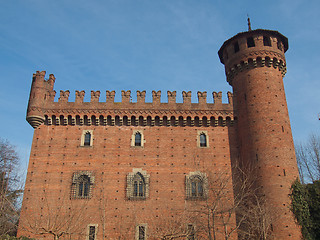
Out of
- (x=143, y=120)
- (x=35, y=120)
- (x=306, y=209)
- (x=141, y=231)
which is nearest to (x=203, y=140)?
(x=143, y=120)

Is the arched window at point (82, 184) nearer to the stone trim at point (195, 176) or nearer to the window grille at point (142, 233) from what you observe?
the window grille at point (142, 233)

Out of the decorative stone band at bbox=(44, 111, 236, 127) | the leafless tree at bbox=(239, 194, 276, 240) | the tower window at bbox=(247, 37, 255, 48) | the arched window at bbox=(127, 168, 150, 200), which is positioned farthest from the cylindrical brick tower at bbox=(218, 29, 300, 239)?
the arched window at bbox=(127, 168, 150, 200)

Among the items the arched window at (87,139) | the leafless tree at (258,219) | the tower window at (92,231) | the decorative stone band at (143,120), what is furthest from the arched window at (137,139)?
the leafless tree at (258,219)

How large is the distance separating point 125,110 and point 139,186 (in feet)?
20.3

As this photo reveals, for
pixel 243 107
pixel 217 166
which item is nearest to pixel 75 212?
pixel 217 166

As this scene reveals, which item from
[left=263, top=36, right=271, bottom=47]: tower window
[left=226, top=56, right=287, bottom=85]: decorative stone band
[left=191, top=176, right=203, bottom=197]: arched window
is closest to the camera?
[left=191, top=176, right=203, bottom=197]: arched window

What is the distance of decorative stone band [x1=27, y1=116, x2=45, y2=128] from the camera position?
75.5 ft

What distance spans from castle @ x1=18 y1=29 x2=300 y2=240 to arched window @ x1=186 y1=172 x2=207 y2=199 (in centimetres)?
7

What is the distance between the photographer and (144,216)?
67.9 ft

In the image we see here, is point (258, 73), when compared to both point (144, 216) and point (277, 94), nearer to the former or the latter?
point (277, 94)

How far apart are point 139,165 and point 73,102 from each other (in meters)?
7.65

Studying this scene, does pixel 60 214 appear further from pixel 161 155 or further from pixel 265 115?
pixel 265 115

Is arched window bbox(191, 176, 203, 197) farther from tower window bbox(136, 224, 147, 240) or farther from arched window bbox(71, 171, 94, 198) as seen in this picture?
arched window bbox(71, 171, 94, 198)

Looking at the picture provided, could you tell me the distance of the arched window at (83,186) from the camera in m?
21.4
